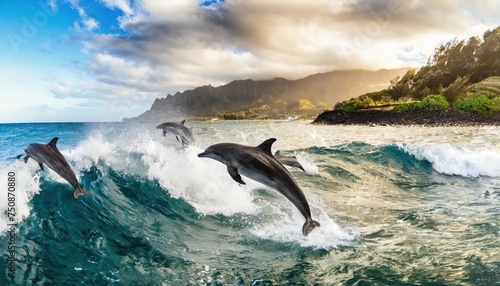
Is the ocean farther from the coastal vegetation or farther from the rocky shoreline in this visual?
the coastal vegetation

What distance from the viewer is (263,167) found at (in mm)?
6234

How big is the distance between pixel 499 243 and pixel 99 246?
8.96m

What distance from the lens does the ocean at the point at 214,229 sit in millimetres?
6539

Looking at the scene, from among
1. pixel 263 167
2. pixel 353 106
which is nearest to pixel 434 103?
pixel 353 106

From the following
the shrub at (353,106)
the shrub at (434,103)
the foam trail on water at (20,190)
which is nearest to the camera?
the foam trail on water at (20,190)

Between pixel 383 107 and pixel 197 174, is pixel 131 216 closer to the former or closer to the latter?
pixel 197 174

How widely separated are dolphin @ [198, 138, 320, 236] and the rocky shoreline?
74.4 m

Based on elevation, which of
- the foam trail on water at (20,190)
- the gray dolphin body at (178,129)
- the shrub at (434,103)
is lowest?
the foam trail on water at (20,190)

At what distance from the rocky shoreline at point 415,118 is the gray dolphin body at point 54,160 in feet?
252

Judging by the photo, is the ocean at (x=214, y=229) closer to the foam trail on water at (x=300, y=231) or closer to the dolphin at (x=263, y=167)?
the foam trail on water at (x=300, y=231)

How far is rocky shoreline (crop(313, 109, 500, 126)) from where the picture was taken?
72.4 meters

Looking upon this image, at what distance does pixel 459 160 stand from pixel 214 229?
17.0 metres

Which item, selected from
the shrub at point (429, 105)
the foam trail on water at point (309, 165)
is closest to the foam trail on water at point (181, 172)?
the foam trail on water at point (309, 165)

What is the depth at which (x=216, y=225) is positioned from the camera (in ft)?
32.9
